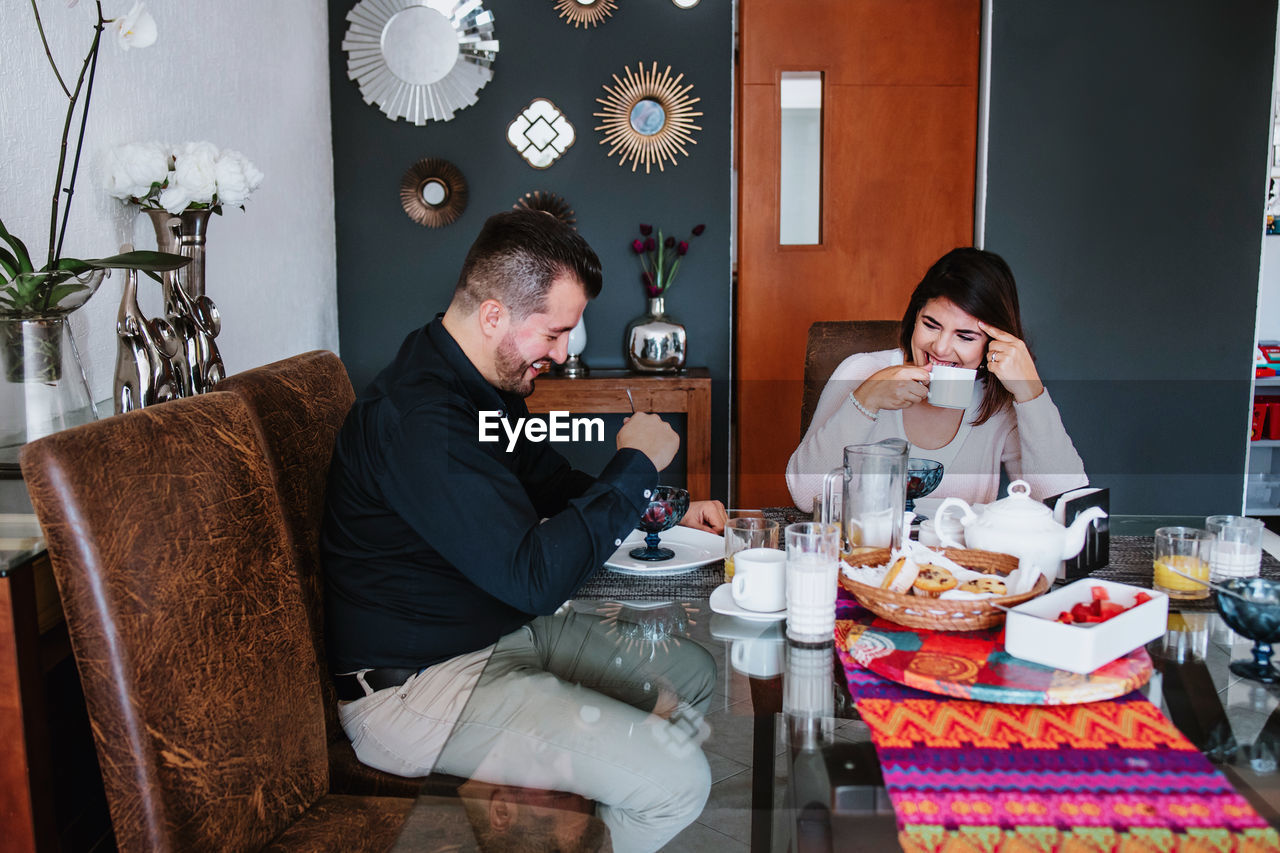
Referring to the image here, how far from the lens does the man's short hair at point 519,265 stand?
5.18 feet

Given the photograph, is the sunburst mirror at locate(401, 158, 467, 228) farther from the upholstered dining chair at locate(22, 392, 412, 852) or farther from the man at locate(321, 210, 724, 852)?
the upholstered dining chair at locate(22, 392, 412, 852)

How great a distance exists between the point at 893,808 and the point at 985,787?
8cm

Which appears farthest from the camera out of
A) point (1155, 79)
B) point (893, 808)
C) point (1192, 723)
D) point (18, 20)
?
point (1155, 79)

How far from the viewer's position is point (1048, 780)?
34.3 inches

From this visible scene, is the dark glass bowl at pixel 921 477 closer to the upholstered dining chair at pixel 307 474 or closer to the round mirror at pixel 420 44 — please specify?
the upholstered dining chair at pixel 307 474

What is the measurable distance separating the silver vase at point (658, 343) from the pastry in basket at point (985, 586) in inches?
94.2

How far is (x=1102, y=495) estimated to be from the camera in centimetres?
142

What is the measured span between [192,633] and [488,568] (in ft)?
1.28

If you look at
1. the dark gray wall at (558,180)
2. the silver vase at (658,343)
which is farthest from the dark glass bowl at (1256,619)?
the dark gray wall at (558,180)

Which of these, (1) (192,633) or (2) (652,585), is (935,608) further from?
(1) (192,633)

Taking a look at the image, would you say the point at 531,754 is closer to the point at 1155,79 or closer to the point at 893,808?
the point at 893,808

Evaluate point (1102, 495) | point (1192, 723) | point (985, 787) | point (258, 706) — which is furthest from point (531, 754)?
point (1102, 495)

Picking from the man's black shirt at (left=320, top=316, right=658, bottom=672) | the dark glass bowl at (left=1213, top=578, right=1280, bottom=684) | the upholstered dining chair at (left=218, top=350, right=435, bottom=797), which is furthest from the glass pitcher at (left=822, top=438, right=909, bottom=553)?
the upholstered dining chair at (left=218, top=350, right=435, bottom=797)

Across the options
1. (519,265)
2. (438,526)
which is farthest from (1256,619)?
(519,265)
